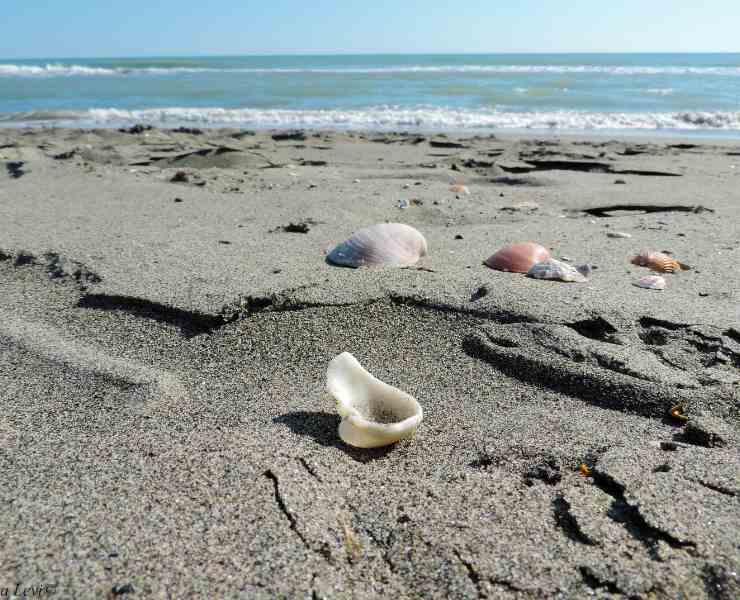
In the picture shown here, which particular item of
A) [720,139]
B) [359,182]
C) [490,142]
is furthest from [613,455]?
[720,139]

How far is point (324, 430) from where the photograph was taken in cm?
160

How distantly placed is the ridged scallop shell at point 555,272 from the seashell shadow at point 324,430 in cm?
115

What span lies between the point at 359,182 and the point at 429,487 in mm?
3655

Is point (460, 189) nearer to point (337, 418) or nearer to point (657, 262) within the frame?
point (657, 262)

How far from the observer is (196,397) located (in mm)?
1773

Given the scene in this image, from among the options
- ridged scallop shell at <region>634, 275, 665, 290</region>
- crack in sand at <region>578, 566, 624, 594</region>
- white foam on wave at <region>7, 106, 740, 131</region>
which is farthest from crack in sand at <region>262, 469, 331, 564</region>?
white foam on wave at <region>7, 106, 740, 131</region>

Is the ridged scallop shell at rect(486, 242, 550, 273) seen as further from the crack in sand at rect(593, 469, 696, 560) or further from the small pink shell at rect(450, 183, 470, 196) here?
the small pink shell at rect(450, 183, 470, 196)

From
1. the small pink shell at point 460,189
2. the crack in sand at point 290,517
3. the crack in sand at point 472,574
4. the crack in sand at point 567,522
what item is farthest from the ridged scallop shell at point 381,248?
the small pink shell at point 460,189

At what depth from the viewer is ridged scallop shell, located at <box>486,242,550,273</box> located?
2.58 metres

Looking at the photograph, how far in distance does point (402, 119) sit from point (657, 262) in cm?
879

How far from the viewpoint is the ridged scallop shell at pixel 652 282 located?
2434 millimetres

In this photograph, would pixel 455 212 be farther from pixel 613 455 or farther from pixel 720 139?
pixel 720 139

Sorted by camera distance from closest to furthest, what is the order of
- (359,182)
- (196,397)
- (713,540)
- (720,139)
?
(713,540), (196,397), (359,182), (720,139)

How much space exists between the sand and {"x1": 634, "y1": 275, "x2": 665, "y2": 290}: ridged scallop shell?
5cm
